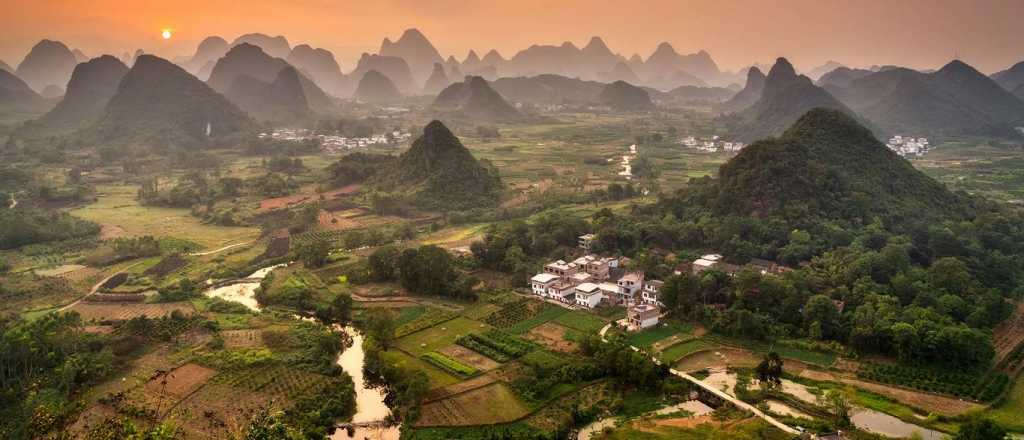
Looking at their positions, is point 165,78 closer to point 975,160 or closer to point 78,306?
point 78,306

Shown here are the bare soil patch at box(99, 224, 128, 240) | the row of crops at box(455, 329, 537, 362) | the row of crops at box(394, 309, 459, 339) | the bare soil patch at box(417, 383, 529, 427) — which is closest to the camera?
the bare soil patch at box(417, 383, 529, 427)

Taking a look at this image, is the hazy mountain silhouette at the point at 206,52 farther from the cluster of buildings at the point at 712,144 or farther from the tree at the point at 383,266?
the tree at the point at 383,266

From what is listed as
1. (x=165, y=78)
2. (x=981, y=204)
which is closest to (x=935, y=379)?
(x=981, y=204)

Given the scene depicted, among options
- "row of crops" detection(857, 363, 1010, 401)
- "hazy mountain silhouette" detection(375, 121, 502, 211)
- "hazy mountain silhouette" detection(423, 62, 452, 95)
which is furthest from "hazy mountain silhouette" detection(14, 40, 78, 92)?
"row of crops" detection(857, 363, 1010, 401)

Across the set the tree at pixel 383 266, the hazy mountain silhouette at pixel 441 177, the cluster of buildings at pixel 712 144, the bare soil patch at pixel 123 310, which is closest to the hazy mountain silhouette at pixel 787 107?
the cluster of buildings at pixel 712 144

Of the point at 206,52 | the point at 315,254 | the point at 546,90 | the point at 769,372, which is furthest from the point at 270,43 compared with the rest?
the point at 769,372

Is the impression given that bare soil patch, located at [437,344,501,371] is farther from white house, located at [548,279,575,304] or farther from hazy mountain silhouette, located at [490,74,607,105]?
hazy mountain silhouette, located at [490,74,607,105]
